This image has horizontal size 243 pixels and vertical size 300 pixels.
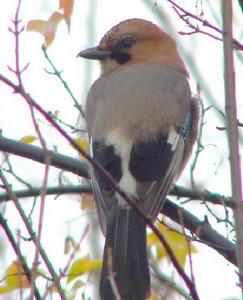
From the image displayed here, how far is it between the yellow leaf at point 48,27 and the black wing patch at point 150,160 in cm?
85

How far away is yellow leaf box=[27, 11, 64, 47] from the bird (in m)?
0.79

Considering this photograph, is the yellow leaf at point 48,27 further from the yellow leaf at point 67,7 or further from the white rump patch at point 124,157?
the white rump patch at point 124,157

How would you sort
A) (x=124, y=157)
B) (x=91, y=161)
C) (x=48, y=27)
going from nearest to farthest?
(x=91, y=161)
(x=48, y=27)
(x=124, y=157)

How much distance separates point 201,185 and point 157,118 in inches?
46.6

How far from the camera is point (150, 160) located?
4680 millimetres

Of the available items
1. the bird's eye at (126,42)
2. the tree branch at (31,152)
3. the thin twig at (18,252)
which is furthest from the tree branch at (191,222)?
the bird's eye at (126,42)

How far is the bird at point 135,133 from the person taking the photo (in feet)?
13.5

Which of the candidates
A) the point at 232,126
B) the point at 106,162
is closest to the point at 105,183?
the point at 106,162

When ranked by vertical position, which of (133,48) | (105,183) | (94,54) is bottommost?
(105,183)

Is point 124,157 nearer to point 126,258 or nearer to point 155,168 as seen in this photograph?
point 155,168

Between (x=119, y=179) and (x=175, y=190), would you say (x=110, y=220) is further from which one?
(x=175, y=190)

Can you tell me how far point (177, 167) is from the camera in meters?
5.06

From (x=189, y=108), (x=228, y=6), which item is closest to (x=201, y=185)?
(x=189, y=108)

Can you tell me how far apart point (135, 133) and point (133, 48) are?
4.87ft
